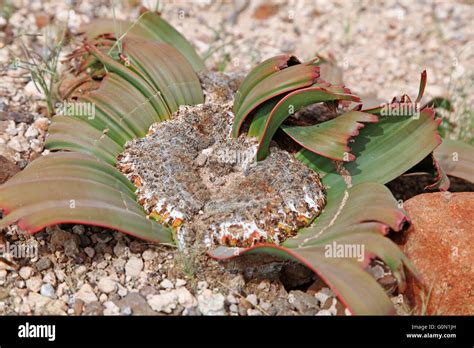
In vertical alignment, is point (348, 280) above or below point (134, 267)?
below

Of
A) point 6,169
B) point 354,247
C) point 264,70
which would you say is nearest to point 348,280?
point 354,247

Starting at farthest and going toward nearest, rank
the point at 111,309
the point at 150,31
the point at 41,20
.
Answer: the point at 41,20, the point at 150,31, the point at 111,309

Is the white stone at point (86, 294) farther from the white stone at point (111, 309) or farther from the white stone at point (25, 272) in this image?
the white stone at point (25, 272)

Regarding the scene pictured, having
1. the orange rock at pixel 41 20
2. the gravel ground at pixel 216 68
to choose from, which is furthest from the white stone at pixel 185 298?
the orange rock at pixel 41 20

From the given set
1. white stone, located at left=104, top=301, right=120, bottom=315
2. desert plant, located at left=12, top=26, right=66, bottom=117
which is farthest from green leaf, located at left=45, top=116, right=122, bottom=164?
white stone, located at left=104, top=301, right=120, bottom=315

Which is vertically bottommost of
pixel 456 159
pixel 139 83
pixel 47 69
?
pixel 456 159

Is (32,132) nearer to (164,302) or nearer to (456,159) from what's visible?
(164,302)
